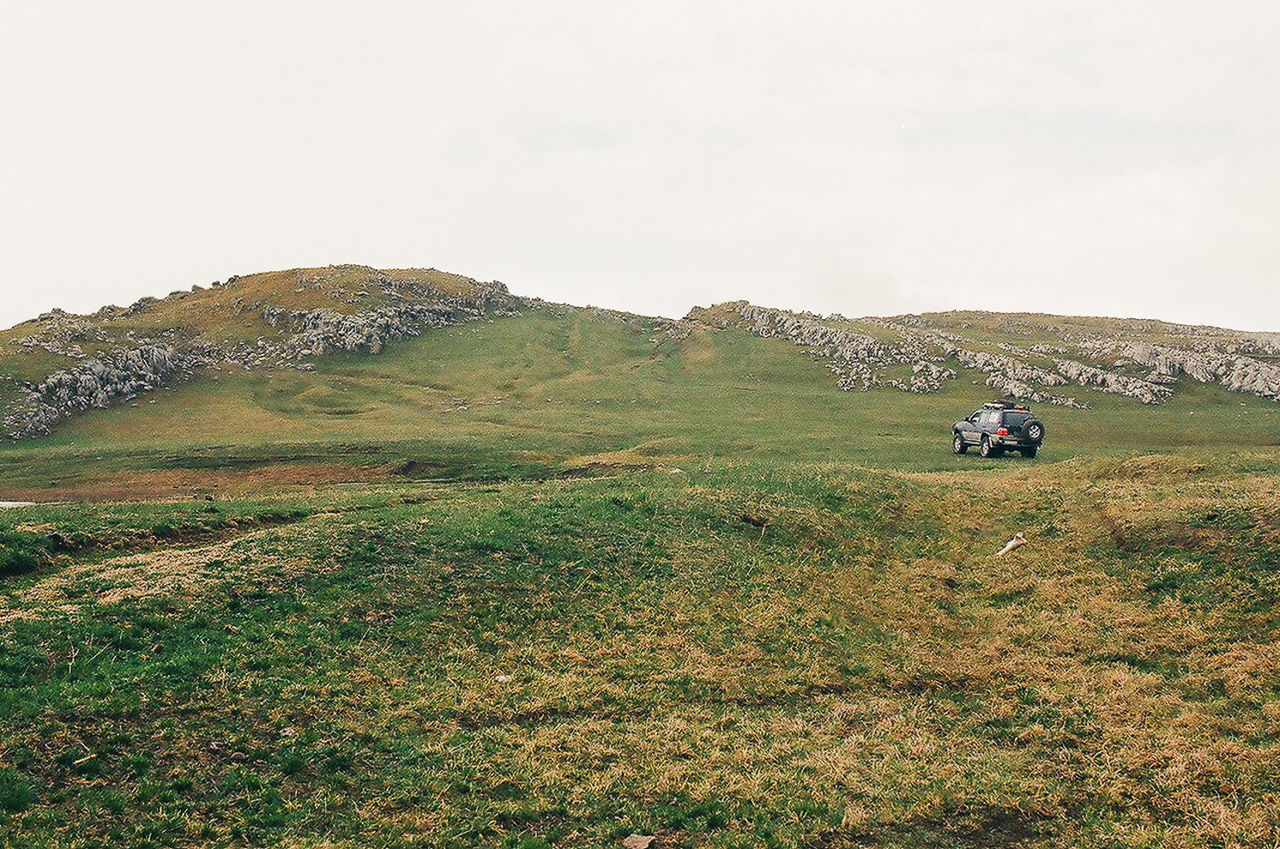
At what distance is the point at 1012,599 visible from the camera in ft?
78.0

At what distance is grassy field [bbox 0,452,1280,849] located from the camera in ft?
42.7

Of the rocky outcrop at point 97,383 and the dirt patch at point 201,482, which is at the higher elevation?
the rocky outcrop at point 97,383

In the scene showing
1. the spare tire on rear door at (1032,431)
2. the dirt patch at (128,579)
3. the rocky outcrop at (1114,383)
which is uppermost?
the rocky outcrop at (1114,383)

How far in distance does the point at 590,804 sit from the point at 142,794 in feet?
25.1

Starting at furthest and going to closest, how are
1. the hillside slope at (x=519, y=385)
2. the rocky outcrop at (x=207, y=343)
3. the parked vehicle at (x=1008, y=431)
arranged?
the rocky outcrop at (x=207, y=343), the hillside slope at (x=519, y=385), the parked vehicle at (x=1008, y=431)

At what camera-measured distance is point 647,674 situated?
1922 centimetres

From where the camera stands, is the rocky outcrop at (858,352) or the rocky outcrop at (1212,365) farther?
the rocky outcrop at (858,352)

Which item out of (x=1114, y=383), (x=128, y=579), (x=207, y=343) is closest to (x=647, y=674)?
(x=128, y=579)

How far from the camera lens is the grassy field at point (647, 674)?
1302 centimetres

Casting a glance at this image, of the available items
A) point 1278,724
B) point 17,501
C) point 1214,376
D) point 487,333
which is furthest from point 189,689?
point 487,333

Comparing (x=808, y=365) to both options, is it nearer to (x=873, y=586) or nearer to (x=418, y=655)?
(x=873, y=586)

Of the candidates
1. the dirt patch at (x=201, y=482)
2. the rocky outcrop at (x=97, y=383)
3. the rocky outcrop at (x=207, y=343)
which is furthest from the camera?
the rocky outcrop at (x=207, y=343)

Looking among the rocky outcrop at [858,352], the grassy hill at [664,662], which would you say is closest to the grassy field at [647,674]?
the grassy hill at [664,662]

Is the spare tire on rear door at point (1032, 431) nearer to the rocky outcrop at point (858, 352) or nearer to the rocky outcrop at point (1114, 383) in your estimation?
the rocky outcrop at point (1114, 383)
